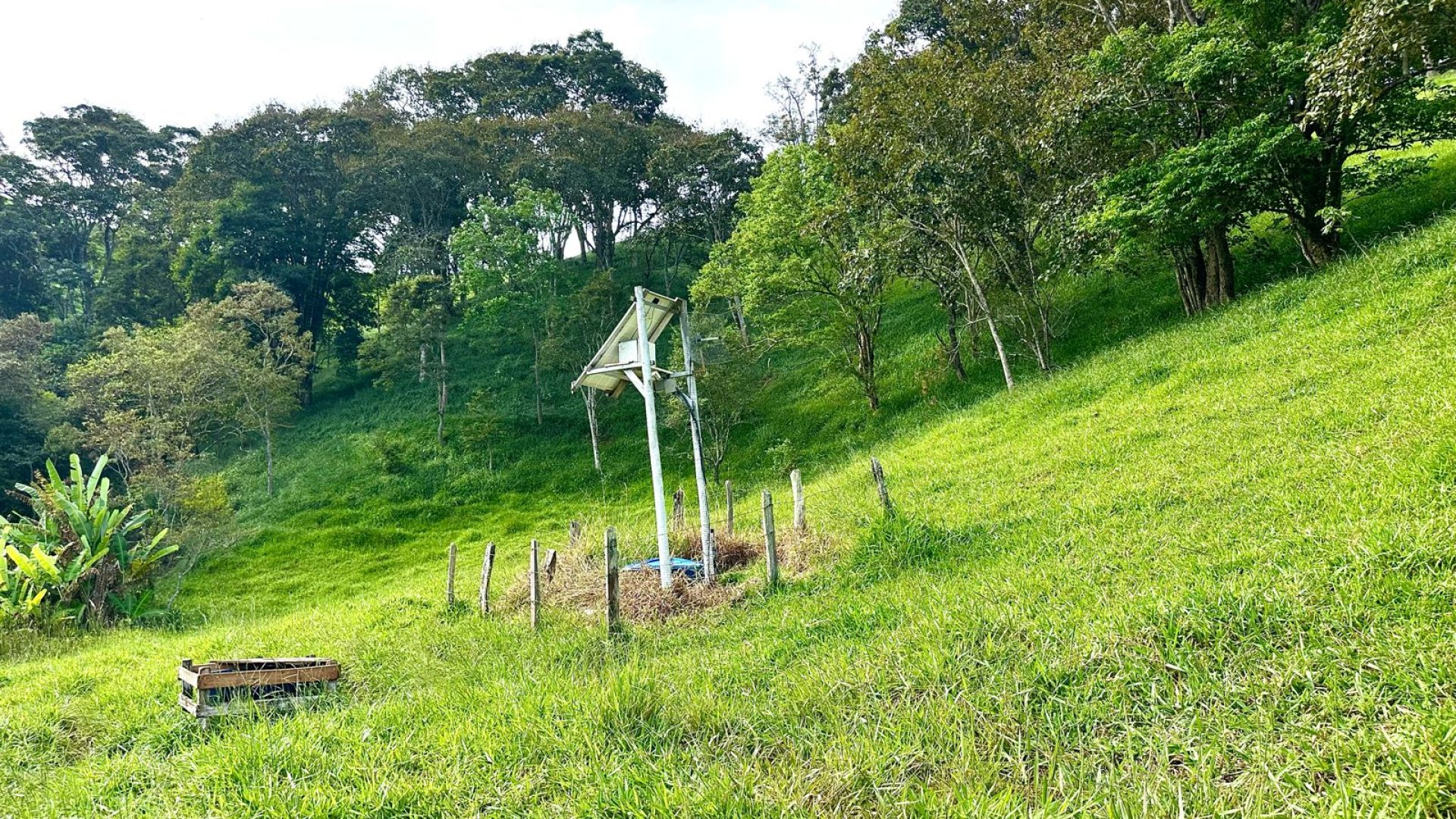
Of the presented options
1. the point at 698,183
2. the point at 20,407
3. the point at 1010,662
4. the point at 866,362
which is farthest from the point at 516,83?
the point at 1010,662

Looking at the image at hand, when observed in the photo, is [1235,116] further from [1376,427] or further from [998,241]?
[1376,427]

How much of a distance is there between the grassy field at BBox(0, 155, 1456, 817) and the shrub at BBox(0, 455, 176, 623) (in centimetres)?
177

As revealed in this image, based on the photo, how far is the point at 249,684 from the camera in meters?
5.52

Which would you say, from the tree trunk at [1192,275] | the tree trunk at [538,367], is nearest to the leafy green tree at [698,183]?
the tree trunk at [538,367]

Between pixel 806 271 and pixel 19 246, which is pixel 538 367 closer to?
pixel 806 271

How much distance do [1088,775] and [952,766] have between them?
585 mm

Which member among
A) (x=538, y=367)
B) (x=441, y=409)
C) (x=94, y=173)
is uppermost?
(x=94, y=173)

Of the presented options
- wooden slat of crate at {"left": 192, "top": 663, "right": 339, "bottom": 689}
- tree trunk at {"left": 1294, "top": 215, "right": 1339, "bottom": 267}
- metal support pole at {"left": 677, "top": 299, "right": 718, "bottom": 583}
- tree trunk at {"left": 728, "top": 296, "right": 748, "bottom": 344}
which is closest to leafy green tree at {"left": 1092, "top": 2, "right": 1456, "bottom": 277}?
tree trunk at {"left": 1294, "top": 215, "right": 1339, "bottom": 267}

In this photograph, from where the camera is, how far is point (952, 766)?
10.4ft

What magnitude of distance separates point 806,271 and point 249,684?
18909 millimetres

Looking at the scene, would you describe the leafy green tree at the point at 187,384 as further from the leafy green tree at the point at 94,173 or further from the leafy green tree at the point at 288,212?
the leafy green tree at the point at 94,173

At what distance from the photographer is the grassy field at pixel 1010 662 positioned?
2.98m

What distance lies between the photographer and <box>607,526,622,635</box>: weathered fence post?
6227mm

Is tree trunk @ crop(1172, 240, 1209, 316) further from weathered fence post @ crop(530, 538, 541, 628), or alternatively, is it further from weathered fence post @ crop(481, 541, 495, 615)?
weathered fence post @ crop(481, 541, 495, 615)
